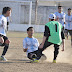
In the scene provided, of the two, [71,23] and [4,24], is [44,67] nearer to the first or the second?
[4,24]

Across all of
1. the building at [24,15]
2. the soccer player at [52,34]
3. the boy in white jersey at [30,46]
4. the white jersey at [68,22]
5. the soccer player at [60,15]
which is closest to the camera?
the soccer player at [52,34]

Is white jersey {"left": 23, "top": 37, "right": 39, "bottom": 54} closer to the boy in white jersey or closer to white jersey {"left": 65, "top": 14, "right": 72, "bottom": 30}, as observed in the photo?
the boy in white jersey

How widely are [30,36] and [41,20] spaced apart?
1392 cm

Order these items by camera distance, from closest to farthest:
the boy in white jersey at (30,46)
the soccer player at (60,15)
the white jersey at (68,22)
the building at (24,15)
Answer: the boy in white jersey at (30,46) → the soccer player at (60,15) → the white jersey at (68,22) → the building at (24,15)

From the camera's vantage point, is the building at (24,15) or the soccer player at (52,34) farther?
the building at (24,15)

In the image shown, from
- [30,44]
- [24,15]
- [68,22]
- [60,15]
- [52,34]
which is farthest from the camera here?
[24,15]

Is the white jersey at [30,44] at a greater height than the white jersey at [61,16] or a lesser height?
lesser

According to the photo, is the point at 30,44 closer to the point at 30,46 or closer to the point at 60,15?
the point at 30,46

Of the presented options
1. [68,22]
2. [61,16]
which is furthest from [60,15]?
[68,22]

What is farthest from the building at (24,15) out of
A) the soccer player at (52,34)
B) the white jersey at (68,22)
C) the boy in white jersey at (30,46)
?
the soccer player at (52,34)

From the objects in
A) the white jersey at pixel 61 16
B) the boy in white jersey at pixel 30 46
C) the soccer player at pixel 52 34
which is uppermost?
the white jersey at pixel 61 16

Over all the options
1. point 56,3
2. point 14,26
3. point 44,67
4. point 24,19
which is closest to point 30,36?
point 44,67

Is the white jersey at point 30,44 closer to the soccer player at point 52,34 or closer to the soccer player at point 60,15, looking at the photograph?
the soccer player at point 52,34

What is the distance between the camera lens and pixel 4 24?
21.6ft
